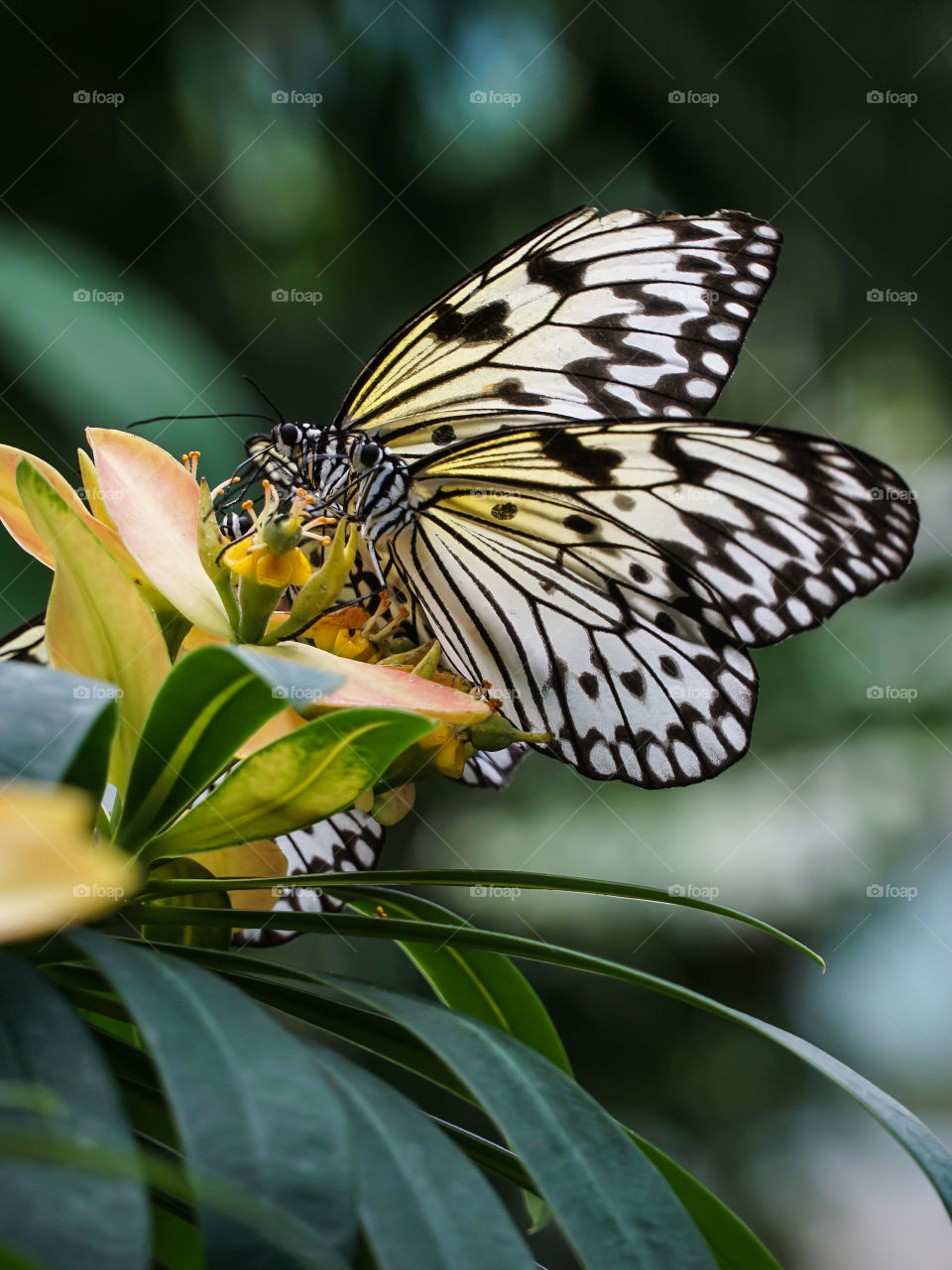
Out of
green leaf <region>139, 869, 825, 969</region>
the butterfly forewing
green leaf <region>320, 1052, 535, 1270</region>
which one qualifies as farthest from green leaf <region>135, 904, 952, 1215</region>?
the butterfly forewing

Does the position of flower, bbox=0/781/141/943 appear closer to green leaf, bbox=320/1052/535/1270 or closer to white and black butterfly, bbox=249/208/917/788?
green leaf, bbox=320/1052/535/1270

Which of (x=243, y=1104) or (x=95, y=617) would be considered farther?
(x=95, y=617)

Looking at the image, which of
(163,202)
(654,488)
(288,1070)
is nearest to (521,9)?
(163,202)

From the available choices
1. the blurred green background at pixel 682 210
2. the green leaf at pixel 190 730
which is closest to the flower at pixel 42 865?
the green leaf at pixel 190 730

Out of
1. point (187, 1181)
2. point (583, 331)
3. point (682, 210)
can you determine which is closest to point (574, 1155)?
point (187, 1181)

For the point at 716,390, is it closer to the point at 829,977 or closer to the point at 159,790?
the point at 159,790

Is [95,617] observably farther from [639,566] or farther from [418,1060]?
[639,566]

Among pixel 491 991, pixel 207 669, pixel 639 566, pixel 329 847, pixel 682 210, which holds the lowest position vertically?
pixel 329 847
